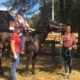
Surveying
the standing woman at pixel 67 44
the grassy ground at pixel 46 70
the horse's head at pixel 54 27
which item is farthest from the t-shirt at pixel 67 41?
the grassy ground at pixel 46 70

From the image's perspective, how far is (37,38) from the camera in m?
12.1

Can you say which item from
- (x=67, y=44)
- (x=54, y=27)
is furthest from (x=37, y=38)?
(x=67, y=44)

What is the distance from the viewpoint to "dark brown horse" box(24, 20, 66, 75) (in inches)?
468

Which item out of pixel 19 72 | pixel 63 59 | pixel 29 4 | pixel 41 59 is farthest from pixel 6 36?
pixel 29 4

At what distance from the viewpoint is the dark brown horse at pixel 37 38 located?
11.9 metres

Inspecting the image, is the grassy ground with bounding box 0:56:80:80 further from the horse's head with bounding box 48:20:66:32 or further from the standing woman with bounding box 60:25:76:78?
the horse's head with bounding box 48:20:66:32

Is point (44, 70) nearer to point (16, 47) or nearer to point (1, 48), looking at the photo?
point (1, 48)

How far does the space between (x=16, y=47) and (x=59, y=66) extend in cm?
425

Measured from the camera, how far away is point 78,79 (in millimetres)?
11594

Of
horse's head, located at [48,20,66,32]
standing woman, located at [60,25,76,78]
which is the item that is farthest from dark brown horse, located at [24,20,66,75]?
standing woman, located at [60,25,76,78]

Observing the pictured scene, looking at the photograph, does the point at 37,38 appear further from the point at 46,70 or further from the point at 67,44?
the point at 46,70

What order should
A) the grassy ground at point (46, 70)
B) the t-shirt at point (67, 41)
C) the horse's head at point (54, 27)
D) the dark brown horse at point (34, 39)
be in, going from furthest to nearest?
1. the horse's head at point (54, 27)
2. the dark brown horse at point (34, 39)
3. the grassy ground at point (46, 70)
4. the t-shirt at point (67, 41)

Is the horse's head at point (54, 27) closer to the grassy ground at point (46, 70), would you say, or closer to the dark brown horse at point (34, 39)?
the dark brown horse at point (34, 39)

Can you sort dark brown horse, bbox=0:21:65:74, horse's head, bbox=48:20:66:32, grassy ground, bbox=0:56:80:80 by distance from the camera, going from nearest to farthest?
grassy ground, bbox=0:56:80:80
dark brown horse, bbox=0:21:65:74
horse's head, bbox=48:20:66:32
